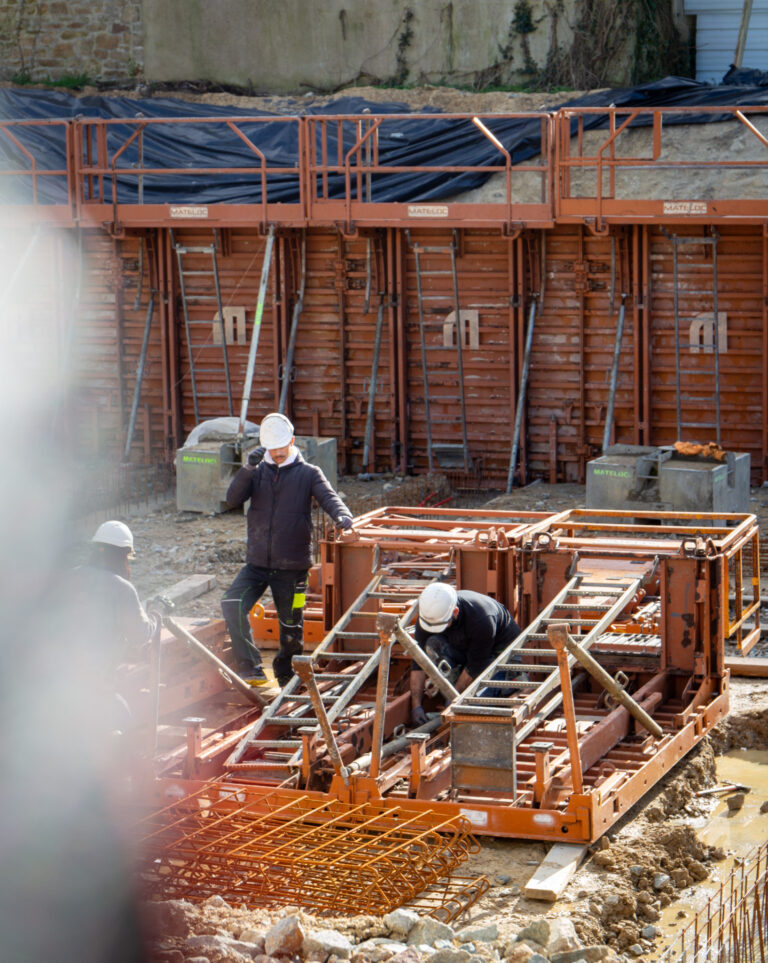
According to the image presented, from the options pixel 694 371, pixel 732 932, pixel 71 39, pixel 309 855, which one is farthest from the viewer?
pixel 71 39

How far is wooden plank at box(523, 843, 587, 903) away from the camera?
7.88 m

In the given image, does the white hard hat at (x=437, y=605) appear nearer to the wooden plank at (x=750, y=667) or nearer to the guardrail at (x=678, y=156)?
the wooden plank at (x=750, y=667)

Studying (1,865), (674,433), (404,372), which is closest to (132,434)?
(404,372)

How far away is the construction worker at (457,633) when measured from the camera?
9531 mm

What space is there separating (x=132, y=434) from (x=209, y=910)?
1413 centimetres

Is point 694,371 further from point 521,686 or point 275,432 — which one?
point 521,686

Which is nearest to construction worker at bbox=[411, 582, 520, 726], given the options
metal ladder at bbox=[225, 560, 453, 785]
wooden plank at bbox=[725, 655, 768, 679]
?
metal ladder at bbox=[225, 560, 453, 785]

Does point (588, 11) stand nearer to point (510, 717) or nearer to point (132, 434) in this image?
point (132, 434)

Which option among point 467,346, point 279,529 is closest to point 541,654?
point 279,529

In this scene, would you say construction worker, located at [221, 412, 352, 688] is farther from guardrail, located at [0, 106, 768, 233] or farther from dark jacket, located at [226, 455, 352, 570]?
guardrail, located at [0, 106, 768, 233]

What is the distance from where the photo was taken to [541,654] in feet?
31.8

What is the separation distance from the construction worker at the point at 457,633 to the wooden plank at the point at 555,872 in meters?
1.67

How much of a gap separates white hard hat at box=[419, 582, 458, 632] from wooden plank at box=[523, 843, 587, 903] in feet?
5.45

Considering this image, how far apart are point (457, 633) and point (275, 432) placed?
2.31 metres
